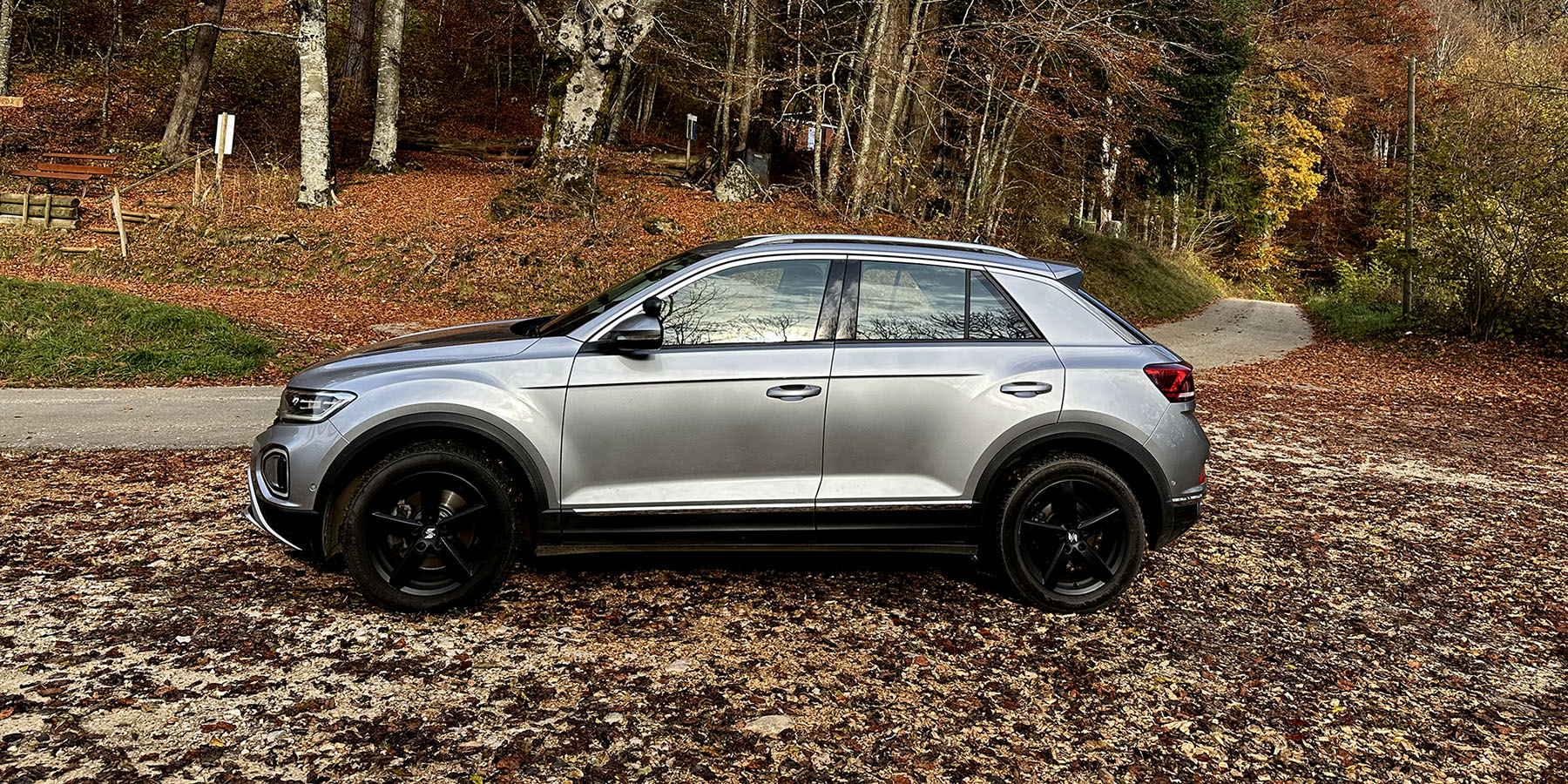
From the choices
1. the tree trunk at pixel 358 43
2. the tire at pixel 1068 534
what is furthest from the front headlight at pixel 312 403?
the tree trunk at pixel 358 43

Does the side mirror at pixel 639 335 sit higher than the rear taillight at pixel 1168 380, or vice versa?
the side mirror at pixel 639 335

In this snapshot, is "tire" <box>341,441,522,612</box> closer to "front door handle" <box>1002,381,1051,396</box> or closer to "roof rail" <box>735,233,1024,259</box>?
"roof rail" <box>735,233,1024,259</box>

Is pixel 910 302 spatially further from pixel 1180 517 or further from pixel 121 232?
pixel 121 232

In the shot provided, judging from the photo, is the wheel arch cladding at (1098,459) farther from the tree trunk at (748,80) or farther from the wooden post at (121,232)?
the wooden post at (121,232)

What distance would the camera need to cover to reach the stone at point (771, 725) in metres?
3.80

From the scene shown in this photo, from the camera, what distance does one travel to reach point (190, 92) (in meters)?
23.3

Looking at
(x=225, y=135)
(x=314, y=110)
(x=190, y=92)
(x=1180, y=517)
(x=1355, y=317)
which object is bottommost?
(x=1180, y=517)

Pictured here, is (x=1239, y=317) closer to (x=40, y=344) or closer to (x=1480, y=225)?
(x=1480, y=225)

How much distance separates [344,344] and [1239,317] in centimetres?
2578

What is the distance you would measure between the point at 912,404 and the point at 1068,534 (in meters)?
0.98

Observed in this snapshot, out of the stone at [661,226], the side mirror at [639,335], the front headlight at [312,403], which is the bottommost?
the front headlight at [312,403]

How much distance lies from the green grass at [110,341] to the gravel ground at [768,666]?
194 inches

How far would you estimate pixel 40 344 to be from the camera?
11.3 m

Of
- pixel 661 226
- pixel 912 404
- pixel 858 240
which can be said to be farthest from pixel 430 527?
pixel 661 226
